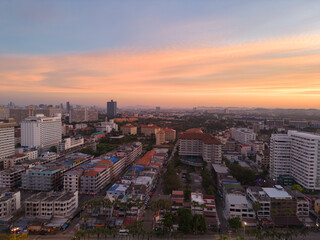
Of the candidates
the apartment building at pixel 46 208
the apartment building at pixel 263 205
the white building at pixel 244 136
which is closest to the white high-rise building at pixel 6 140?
the apartment building at pixel 46 208

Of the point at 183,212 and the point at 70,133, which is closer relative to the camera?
the point at 183,212

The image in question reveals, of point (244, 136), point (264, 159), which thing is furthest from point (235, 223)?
point (244, 136)

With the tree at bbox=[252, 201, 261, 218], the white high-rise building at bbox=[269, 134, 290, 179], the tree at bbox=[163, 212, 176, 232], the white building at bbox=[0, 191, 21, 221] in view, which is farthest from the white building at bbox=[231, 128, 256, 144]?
the white building at bbox=[0, 191, 21, 221]

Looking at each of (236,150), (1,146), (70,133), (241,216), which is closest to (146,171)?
(241,216)

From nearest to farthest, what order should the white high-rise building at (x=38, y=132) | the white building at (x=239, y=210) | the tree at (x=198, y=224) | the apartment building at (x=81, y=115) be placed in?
the tree at (x=198, y=224)
the white building at (x=239, y=210)
the white high-rise building at (x=38, y=132)
the apartment building at (x=81, y=115)

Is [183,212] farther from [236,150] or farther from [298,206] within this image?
[236,150]

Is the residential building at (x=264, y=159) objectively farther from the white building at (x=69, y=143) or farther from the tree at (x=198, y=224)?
the white building at (x=69, y=143)

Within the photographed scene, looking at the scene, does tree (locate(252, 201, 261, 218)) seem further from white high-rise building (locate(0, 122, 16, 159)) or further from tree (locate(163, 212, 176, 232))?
white high-rise building (locate(0, 122, 16, 159))

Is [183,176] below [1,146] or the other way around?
below
